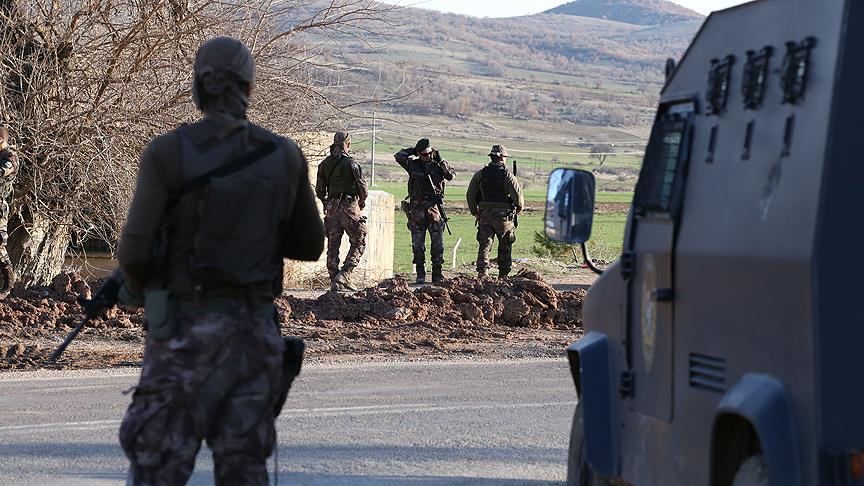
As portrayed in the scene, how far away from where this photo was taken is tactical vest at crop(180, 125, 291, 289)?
165 inches

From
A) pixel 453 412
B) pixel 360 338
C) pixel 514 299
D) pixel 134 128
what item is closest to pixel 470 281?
pixel 514 299

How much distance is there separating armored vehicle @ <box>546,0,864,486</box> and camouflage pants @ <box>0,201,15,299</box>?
1304cm

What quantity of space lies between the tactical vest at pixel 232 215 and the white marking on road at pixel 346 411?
4.56m

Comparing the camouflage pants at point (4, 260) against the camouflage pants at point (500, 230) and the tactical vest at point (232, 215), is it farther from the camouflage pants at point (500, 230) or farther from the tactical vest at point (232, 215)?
the tactical vest at point (232, 215)

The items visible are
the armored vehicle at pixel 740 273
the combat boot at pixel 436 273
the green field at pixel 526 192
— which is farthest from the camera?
the green field at pixel 526 192

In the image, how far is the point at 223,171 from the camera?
13.9 ft

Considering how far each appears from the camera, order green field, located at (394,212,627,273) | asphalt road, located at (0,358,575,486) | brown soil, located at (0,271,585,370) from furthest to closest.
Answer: green field, located at (394,212,627,273)
brown soil, located at (0,271,585,370)
asphalt road, located at (0,358,575,486)

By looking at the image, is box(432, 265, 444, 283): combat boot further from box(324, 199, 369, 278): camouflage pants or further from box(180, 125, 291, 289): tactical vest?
box(180, 125, 291, 289): tactical vest

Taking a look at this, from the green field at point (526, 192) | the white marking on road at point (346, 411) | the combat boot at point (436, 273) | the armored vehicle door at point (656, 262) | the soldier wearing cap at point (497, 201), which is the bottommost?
the green field at point (526, 192)

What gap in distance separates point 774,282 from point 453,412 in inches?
226

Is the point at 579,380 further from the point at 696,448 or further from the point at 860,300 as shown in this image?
the point at 860,300

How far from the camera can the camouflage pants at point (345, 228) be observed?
63.2ft

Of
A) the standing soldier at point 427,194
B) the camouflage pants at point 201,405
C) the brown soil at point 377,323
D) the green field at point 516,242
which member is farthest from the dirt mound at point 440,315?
the green field at point 516,242

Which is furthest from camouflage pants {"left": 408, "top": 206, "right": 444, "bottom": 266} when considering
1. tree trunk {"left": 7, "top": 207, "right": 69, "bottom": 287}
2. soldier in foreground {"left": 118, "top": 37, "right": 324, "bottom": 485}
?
soldier in foreground {"left": 118, "top": 37, "right": 324, "bottom": 485}
